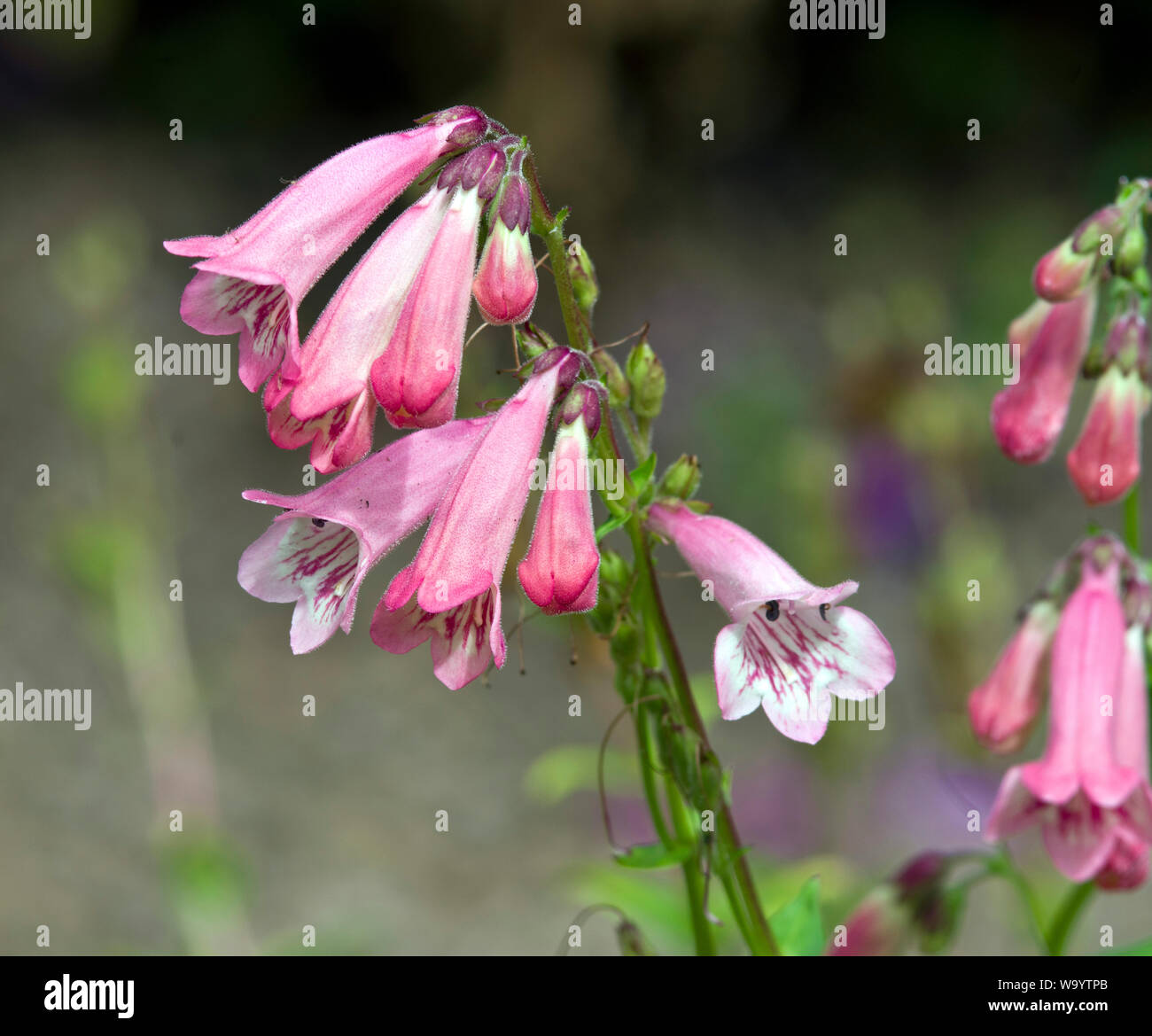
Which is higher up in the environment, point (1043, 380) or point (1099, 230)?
point (1099, 230)

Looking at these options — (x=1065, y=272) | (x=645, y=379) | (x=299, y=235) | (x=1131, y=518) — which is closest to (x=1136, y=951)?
(x=1131, y=518)

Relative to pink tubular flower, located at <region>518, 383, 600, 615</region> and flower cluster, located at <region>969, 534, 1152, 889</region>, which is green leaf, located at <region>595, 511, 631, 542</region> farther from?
flower cluster, located at <region>969, 534, 1152, 889</region>

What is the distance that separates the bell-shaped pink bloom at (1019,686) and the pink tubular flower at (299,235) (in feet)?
4.06

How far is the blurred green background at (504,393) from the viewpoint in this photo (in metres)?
3.62

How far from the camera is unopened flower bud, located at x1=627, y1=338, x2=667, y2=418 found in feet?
4.70

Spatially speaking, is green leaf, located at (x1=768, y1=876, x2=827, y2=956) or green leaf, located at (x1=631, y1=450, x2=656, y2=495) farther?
green leaf, located at (x1=768, y1=876, x2=827, y2=956)

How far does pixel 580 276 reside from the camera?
140 centimetres

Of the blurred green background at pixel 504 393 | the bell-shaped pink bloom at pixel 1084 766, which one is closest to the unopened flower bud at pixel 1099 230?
the bell-shaped pink bloom at pixel 1084 766

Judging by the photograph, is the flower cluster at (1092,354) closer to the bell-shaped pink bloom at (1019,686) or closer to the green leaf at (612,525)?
the bell-shaped pink bloom at (1019,686)

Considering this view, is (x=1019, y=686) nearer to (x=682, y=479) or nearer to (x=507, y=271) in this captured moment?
(x=682, y=479)

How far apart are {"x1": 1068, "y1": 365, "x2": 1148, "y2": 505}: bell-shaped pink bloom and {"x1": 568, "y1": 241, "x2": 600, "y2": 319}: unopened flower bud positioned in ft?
2.95

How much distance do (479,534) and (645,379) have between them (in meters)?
0.28

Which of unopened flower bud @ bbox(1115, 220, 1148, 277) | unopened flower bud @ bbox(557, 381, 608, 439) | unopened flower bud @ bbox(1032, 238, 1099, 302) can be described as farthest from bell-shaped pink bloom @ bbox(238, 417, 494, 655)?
unopened flower bud @ bbox(1115, 220, 1148, 277)

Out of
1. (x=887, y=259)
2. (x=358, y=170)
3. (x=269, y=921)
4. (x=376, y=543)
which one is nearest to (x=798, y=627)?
(x=376, y=543)
